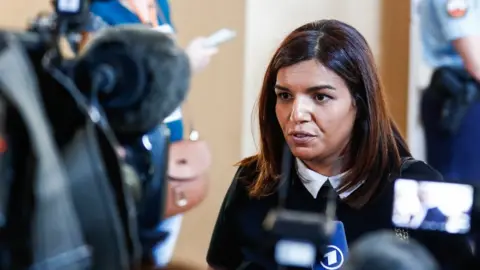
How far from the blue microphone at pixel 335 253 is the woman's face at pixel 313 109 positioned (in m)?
0.14

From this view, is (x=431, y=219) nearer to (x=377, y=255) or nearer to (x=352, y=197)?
(x=377, y=255)

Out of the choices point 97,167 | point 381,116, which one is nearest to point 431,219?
point 97,167

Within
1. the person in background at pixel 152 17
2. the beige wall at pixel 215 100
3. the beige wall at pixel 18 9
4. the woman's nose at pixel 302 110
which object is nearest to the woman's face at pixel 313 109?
the woman's nose at pixel 302 110

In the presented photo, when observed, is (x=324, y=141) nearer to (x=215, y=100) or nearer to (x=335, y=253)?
(x=335, y=253)

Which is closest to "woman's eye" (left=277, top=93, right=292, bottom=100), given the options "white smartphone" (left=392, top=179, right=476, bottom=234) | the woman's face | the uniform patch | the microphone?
the woman's face

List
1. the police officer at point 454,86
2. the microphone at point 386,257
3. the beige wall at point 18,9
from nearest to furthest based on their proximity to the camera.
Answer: the microphone at point 386,257 < the beige wall at point 18,9 < the police officer at point 454,86

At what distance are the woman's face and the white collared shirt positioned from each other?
32mm

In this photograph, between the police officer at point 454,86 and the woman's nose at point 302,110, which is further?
the police officer at point 454,86

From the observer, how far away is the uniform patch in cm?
175

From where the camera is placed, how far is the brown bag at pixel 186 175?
85cm

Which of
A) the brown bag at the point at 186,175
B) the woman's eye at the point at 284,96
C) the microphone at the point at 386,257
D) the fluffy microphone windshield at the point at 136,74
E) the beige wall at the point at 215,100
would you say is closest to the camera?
the microphone at the point at 386,257

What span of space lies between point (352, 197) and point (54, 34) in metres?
0.57

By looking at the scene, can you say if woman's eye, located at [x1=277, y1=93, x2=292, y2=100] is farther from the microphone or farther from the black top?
the microphone

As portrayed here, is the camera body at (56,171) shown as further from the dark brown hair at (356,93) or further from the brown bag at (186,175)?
the dark brown hair at (356,93)
